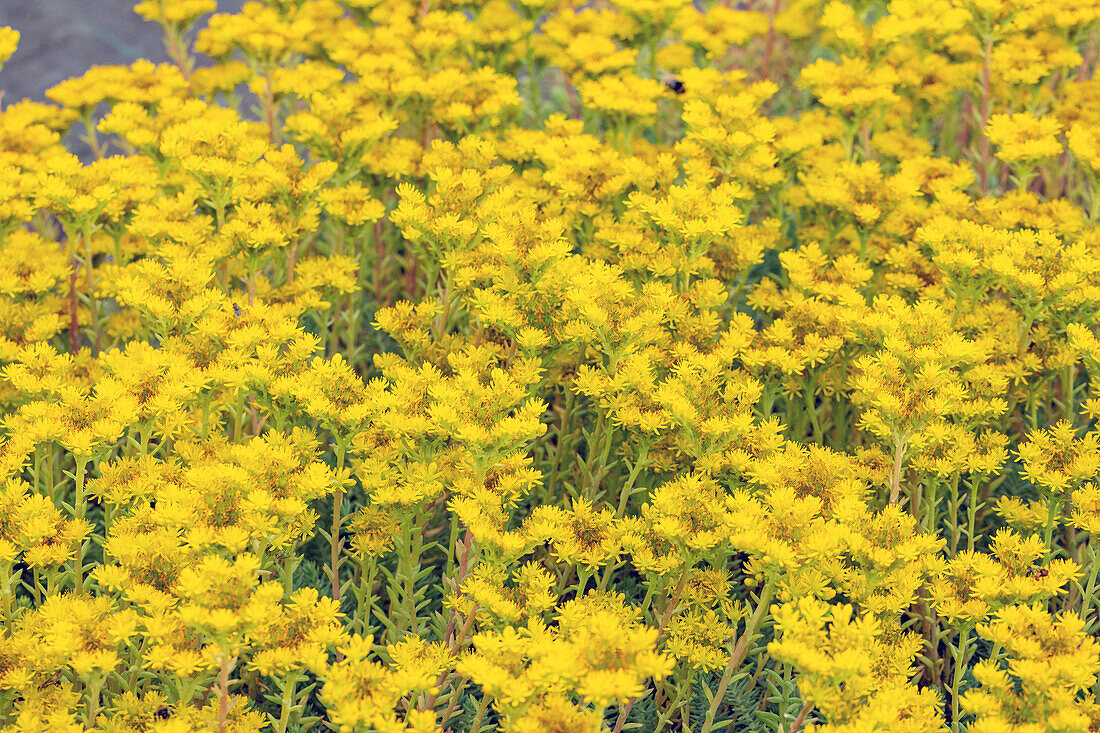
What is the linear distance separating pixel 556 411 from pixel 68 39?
578cm

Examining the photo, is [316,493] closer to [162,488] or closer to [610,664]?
[162,488]

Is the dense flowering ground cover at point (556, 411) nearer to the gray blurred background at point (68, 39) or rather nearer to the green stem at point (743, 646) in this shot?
the green stem at point (743, 646)

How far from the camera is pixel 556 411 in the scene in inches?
127

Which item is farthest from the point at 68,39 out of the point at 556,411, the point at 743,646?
the point at 743,646

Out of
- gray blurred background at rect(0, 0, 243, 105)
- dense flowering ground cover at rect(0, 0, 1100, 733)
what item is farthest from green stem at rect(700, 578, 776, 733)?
gray blurred background at rect(0, 0, 243, 105)

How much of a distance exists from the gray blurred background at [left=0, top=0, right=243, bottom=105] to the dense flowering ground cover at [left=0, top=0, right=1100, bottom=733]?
11.1ft

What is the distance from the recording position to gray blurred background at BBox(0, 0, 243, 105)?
22.0 feet

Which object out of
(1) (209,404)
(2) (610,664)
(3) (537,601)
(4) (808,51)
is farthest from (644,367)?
(4) (808,51)

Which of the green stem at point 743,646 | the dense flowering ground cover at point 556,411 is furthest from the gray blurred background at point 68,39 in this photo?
the green stem at point 743,646

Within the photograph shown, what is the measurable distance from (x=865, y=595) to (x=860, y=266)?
1.23m

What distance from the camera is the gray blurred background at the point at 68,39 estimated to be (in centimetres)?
669

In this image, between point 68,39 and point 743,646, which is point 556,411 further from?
point 68,39

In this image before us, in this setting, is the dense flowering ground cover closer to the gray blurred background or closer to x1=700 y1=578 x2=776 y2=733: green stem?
x1=700 y1=578 x2=776 y2=733: green stem

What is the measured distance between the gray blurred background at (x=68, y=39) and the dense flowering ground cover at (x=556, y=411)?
3369 millimetres
